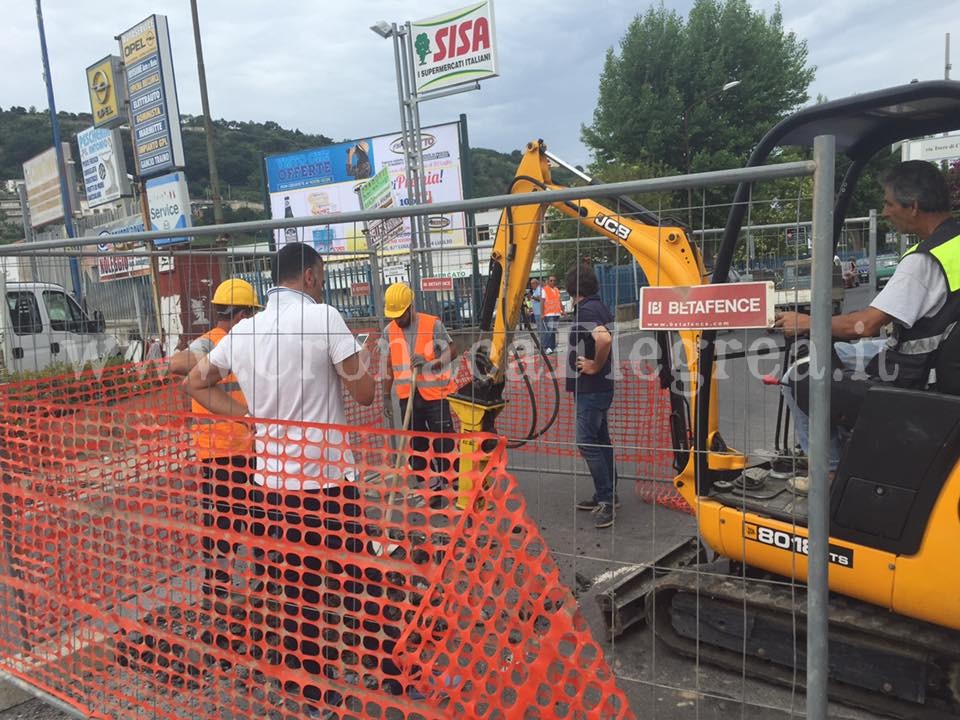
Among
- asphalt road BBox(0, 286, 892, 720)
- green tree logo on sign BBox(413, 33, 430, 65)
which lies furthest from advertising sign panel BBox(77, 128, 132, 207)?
asphalt road BBox(0, 286, 892, 720)

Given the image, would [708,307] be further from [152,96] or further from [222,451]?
[152,96]

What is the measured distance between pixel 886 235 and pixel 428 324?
5834 millimetres

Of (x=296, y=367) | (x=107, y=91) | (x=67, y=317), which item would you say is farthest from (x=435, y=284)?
(x=107, y=91)

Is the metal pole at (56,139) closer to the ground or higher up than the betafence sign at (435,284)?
higher up

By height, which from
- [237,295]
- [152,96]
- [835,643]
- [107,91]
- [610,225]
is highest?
[107,91]

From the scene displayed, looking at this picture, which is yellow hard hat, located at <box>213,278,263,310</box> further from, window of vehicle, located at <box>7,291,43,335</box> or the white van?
window of vehicle, located at <box>7,291,43,335</box>

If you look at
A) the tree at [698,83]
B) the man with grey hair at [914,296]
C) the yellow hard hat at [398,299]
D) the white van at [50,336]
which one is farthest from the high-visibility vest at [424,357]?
the tree at [698,83]

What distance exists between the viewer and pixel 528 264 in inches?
171

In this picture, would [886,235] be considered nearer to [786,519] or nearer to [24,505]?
[786,519]

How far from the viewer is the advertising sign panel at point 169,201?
1608 centimetres

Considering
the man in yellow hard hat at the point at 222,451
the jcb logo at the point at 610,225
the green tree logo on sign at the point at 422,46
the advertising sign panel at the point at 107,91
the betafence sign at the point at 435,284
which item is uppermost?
the advertising sign panel at the point at 107,91

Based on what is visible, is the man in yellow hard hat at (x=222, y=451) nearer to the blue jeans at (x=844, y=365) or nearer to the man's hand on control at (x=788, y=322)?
the man's hand on control at (x=788, y=322)

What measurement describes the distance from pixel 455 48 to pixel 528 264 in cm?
1076

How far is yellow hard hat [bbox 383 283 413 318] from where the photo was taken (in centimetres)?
543
